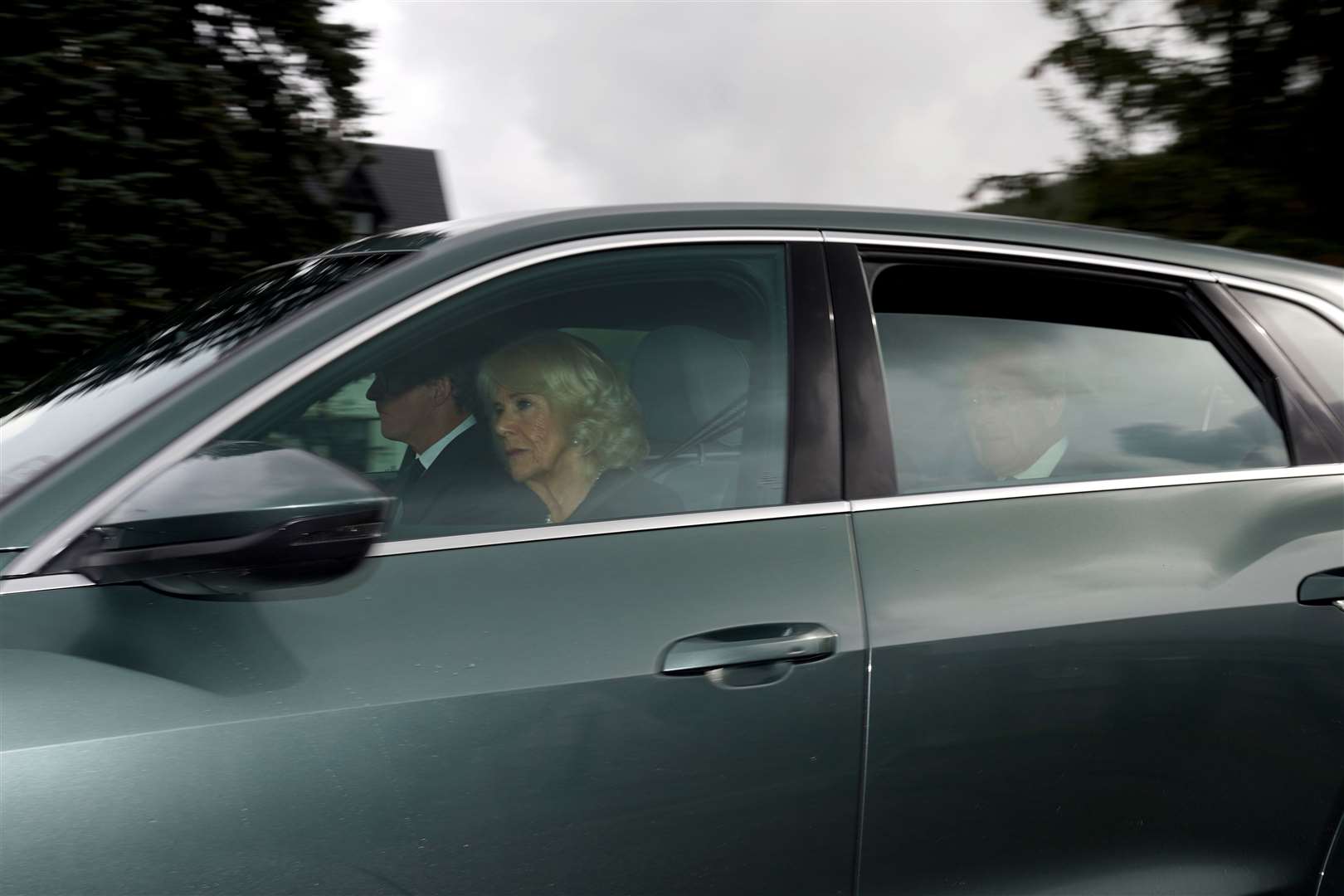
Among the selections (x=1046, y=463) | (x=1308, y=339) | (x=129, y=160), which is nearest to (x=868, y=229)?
(x=1046, y=463)

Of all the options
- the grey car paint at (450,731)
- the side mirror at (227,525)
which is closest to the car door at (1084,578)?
the grey car paint at (450,731)

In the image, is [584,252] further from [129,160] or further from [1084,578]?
[129,160]

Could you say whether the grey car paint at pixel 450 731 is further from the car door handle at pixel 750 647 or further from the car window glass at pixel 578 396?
the car window glass at pixel 578 396

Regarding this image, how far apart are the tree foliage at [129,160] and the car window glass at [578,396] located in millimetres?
3241

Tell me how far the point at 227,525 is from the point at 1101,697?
1318 millimetres

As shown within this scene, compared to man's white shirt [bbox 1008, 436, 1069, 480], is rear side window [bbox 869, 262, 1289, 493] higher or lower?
higher

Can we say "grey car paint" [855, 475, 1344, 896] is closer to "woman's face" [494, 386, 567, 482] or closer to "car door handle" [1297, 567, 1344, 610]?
"car door handle" [1297, 567, 1344, 610]

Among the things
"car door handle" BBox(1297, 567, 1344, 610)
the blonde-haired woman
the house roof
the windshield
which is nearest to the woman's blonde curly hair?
the blonde-haired woman

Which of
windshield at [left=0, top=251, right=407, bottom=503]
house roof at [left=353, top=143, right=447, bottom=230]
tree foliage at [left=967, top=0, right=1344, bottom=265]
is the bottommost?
house roof at [left=353, top=143, right=447, bottom=230]

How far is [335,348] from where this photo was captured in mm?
1840

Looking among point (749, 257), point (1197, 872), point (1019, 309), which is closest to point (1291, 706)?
point (1197, 872)

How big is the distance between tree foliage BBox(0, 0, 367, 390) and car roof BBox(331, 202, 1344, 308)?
9.96 feet

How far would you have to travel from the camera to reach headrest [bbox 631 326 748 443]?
2164 millimetres

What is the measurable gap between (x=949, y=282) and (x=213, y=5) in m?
4.46
